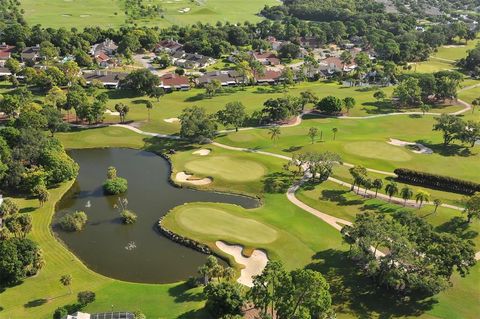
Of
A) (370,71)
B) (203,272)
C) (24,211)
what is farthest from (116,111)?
(370,71)

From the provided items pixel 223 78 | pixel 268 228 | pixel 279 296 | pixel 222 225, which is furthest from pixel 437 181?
pixel 223 78

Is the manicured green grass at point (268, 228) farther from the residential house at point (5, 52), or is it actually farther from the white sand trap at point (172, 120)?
the residential house at point (5, 52)

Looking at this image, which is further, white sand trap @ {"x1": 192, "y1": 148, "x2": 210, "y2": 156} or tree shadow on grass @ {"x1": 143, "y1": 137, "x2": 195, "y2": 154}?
tree shadow on grass @ {"x1": 143, "y1": 137, "x2": 195, "y2": 154}

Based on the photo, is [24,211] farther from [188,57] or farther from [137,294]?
[188,57]

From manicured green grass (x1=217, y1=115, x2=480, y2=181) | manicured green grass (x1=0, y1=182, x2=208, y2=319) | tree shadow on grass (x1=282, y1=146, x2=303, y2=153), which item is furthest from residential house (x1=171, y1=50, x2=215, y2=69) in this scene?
manicured green grass (x1=0, y1=182, x2=208, y2=319)

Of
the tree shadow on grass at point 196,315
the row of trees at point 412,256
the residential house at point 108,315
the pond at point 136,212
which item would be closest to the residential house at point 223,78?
the pond at point 136,212

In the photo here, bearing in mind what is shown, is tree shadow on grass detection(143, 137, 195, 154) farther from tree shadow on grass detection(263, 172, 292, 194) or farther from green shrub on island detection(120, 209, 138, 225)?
green shrub on island detection(120, 209, 138, 225)

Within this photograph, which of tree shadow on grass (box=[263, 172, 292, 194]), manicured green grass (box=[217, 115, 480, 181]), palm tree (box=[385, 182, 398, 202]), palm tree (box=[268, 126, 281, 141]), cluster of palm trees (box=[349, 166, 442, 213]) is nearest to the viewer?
cluster of palm trees (box=[349, 166, 442, 213])
